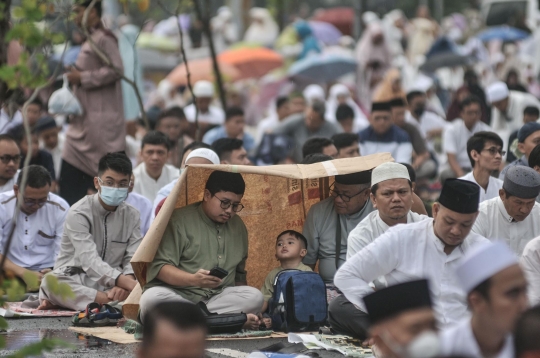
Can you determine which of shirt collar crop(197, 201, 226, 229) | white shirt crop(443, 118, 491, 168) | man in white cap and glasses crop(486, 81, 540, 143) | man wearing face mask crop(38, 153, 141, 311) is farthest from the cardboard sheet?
man in white cap and glasses crop(486, 81, 540, 143)

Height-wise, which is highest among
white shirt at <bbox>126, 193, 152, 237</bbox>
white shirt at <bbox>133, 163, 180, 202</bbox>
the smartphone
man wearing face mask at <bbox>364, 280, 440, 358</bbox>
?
white shirt at <bbox>133, 163, 180, 202</bbox>

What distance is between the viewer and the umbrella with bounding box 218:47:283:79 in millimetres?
23250

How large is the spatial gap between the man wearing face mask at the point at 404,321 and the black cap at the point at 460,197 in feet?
7.11

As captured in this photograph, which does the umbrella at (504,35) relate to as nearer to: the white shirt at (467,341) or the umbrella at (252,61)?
the umbrella at (252,61)

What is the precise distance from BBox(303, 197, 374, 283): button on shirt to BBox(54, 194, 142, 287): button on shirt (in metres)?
1.54

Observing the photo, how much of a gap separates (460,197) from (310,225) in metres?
2.69

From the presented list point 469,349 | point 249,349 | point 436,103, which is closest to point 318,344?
point 249,349

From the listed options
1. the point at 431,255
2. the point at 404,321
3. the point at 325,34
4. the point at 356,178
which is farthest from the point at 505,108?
the point at 325,34

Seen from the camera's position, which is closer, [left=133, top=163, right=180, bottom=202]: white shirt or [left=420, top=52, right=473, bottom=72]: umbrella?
[left=133, top=163, right=180, bottom=202]: white shirt

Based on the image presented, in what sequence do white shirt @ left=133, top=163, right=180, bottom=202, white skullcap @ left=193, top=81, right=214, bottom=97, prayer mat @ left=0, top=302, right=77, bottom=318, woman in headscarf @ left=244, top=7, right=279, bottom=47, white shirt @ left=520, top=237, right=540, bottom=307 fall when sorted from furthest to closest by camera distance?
woman in headscarf @ left=244, top=7, right=279, bottom=47, white skullcap @ left=193, top=81, right=214, bottom=97, white shirt @ left=133, top=163, right=180, bottom=202, prayer mat @ left=0, top=302, right=77, bottom=318, white shirt @ left=520, top=237, right=540, bottom=307

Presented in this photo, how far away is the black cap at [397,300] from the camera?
14.2ft

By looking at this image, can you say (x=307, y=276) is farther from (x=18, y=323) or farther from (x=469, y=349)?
(x=469, y=349)

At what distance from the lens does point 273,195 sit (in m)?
9.37

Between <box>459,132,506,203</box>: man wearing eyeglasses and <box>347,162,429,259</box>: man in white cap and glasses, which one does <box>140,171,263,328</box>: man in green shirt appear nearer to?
<box>347,162,429,259</box>: man in white cap and glasses
